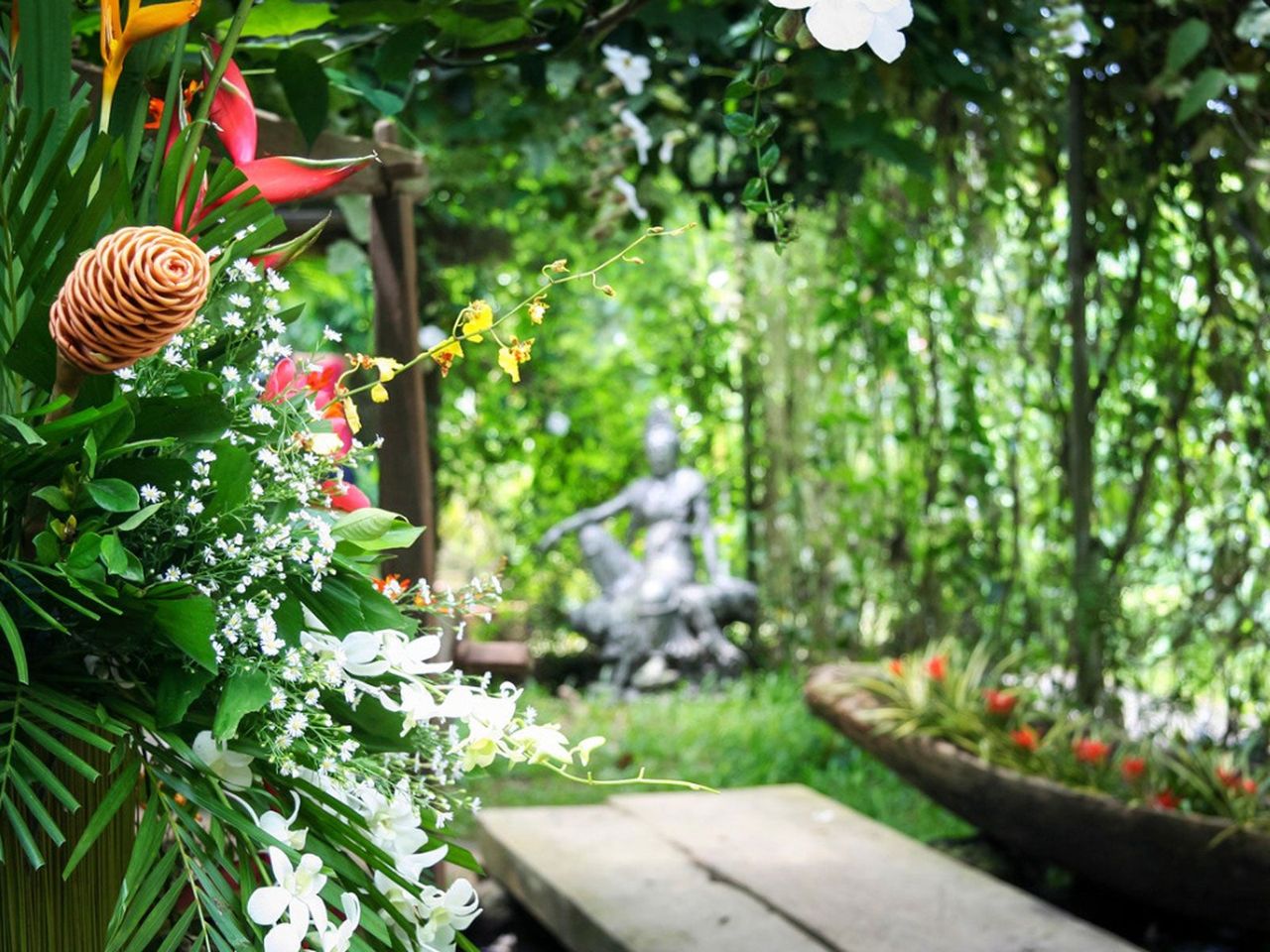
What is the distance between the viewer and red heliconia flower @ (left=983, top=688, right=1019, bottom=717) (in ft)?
10.5

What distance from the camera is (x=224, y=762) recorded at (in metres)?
0.73

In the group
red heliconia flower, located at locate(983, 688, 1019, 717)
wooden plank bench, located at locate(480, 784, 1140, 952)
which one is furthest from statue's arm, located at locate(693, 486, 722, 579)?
wooden plank bench, located at locate(480, 784, 1140, 952)

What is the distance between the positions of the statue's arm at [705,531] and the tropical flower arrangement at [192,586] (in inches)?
203

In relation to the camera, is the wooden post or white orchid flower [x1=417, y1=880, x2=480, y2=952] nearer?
white orchid flower [x1=417, y1=880, x2=480, y2=952]

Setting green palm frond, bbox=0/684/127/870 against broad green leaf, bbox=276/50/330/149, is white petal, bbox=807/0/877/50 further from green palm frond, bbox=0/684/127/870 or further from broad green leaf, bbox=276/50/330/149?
broad green leaf, bbox=276/50/330/149

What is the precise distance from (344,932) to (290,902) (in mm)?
32

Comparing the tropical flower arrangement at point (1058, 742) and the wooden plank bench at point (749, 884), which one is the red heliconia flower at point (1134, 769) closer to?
the tropical flower arrangement at point (1058, 742)

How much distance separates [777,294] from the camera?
19.1 ft

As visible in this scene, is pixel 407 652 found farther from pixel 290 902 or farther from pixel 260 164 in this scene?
pixel 260 164

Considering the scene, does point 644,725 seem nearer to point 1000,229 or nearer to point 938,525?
point 938,525

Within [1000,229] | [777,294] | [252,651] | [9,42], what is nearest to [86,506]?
[252,651]

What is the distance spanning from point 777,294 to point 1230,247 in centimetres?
295

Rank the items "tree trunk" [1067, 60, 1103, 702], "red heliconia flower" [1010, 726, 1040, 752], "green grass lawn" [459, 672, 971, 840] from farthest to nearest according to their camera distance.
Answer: "green grass lawn" [459, 672, 971, 840] < "tree trunk" [1067, 60, 1103, 702] < "red heliconia flower" [1010, 726, 1040, 752]

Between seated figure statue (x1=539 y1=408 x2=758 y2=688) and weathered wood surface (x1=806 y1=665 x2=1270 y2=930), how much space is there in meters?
2.61
